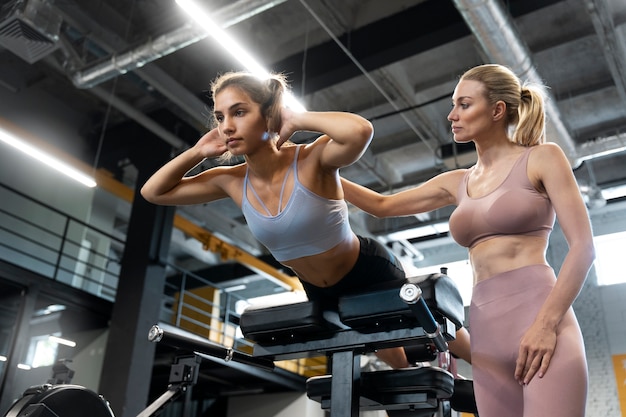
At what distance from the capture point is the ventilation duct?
17.5 ft

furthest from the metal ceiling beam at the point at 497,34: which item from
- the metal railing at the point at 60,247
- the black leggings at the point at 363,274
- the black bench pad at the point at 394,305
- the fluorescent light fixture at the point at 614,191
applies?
the metal railing at the point at 60,247

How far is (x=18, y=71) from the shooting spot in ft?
27.3

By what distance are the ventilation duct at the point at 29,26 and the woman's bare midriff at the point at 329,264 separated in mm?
4690

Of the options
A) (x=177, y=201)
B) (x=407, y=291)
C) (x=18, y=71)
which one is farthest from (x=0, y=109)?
(x=407, y=291)

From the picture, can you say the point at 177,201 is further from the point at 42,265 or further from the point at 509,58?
the point at 42,265

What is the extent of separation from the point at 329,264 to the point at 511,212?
0.54 m

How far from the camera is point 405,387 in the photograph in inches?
75.0

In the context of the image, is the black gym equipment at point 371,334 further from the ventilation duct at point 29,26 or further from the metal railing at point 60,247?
the metal railing at point 60,247

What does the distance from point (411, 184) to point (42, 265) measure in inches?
215

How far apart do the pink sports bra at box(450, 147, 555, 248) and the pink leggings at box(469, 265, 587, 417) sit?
0.35 ft

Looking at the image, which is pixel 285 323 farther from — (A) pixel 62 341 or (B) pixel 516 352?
(A) pixel 62 341

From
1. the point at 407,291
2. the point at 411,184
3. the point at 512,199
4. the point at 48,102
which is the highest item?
the point at 48,102

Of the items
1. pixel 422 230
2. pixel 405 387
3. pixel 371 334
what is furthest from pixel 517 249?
pixel 422 230

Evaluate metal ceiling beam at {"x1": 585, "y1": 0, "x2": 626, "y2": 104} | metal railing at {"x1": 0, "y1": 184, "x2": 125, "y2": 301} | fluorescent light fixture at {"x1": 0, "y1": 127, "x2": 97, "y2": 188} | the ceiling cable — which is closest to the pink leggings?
metal ceiling beam at {"x1": 585, "y1": 0, "x2": 626, "y2": 104}
